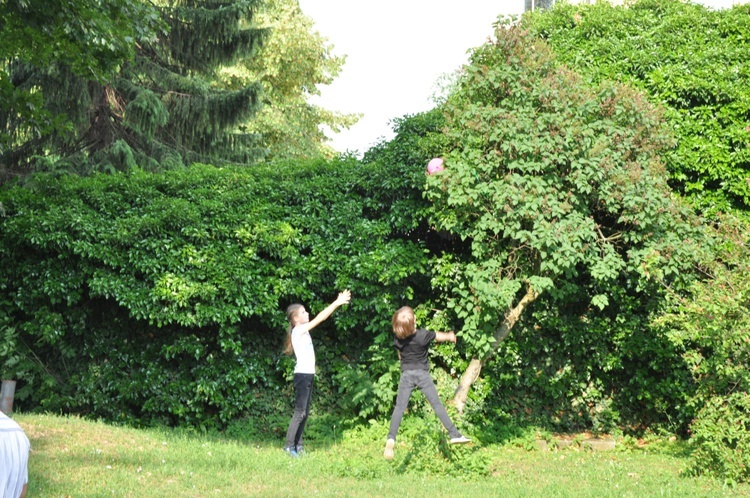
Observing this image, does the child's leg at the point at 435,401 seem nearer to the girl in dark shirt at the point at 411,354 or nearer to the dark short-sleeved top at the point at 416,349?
the girl in dark shirt at the point at 411,354

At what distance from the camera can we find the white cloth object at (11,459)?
2.72 meters

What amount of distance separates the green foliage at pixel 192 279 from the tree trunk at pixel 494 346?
1287 mm

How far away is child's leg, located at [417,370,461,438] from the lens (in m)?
8.49

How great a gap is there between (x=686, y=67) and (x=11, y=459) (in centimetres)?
1139

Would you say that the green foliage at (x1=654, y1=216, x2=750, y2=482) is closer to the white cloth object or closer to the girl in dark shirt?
the girl in dark shirt

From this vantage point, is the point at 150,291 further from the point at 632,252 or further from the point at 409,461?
the point at 632,252

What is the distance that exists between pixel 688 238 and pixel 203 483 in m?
6.61

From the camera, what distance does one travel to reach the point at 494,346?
10.6 meters

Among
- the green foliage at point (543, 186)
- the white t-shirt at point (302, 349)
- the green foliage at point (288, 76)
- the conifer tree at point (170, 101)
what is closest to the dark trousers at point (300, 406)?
the white t-shirt at point (302, 349)

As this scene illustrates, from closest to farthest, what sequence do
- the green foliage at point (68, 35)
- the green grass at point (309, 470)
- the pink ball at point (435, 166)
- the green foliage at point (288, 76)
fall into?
the green grass at point (309, 470) < the pink ball at point (435, 166) < the green foliage at point (68, 35) < the green foliage at point (288, 76)

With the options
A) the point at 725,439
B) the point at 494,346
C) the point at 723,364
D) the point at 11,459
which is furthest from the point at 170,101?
the point at 11,459

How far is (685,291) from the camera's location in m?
10.7

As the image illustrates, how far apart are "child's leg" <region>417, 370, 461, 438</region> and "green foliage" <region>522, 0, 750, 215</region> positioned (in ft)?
17.1

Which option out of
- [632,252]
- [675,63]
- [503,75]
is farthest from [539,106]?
[675,63]
